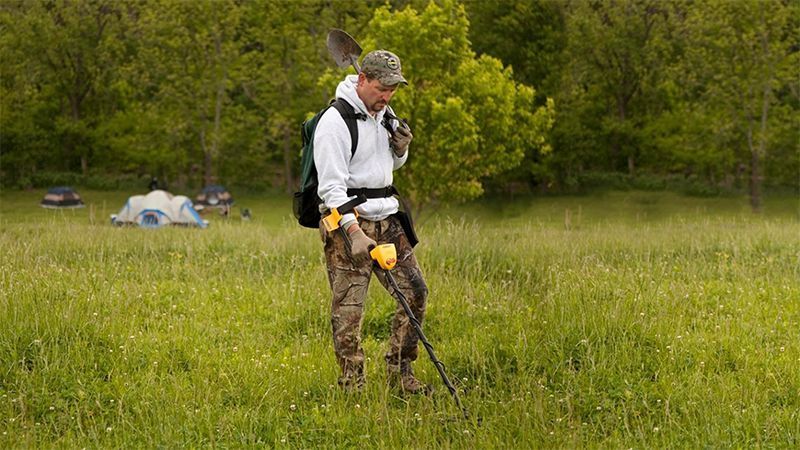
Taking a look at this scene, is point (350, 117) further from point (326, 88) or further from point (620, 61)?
point (620, 61)

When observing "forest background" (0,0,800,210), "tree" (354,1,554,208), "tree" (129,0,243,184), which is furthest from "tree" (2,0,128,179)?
"tree" (354,1,554,208)

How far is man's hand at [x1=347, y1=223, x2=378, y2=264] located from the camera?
6.00 meters

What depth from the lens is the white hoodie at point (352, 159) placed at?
6.04 meters

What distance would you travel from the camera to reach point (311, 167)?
250 inches

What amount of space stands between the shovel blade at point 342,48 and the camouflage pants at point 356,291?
57.8 inches

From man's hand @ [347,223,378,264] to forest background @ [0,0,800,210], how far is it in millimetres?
38529

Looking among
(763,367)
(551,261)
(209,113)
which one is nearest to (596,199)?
(209,113)

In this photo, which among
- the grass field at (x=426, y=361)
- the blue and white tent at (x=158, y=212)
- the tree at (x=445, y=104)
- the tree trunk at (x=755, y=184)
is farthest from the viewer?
the tree trunk at (x=755, y=184)

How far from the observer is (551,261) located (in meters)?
10.8

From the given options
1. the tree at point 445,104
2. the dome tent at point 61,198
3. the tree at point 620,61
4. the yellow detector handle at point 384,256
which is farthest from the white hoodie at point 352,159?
the tree at point 620,61

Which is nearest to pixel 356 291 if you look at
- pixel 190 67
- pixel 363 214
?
pixel 363 214

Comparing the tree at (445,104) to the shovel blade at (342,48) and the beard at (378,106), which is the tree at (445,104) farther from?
the beard at (378,106)

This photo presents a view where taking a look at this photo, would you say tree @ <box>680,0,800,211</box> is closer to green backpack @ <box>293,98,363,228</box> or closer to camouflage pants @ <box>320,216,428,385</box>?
camouflage pants @ <box>320,216,428,385</box>

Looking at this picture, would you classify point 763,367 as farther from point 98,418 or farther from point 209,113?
point 209,113
